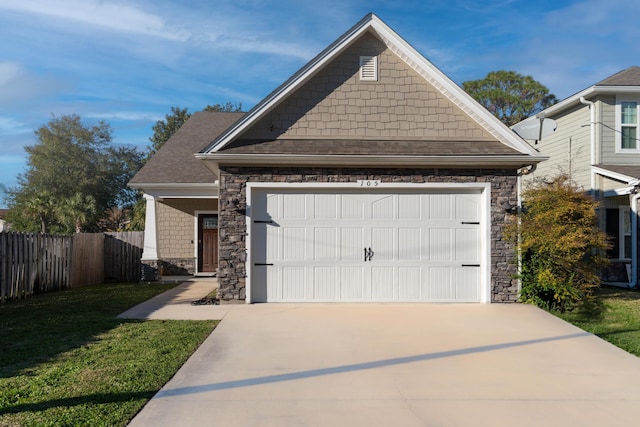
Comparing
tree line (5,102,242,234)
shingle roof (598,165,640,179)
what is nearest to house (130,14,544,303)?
shingle roof (598,165,640,179)

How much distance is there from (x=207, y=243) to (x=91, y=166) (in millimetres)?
24162

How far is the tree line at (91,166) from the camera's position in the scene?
112ft

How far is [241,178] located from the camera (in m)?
10.6

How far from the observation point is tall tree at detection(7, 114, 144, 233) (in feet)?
108

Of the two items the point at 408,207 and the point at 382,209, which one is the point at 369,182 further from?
the point at 408,207

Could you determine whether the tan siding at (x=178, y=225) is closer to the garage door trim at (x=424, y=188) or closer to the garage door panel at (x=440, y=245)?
the garage door trim at (x=424, y=188)

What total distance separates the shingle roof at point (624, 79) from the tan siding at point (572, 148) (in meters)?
0.95

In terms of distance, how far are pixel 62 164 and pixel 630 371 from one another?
37612 millimetres

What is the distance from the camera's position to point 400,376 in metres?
5.80

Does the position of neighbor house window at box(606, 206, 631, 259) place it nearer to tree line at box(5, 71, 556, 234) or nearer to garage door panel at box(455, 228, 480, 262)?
garage door panel at box(455, 228, 480, 262)

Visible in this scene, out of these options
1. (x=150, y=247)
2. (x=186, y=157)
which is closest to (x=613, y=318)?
(x=150, y=247)

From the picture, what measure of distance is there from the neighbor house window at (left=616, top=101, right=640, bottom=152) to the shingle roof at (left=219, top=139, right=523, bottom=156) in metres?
6.38

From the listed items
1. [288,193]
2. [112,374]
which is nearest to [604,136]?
[288,193]

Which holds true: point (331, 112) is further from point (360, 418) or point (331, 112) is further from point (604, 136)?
point (604, 136)
